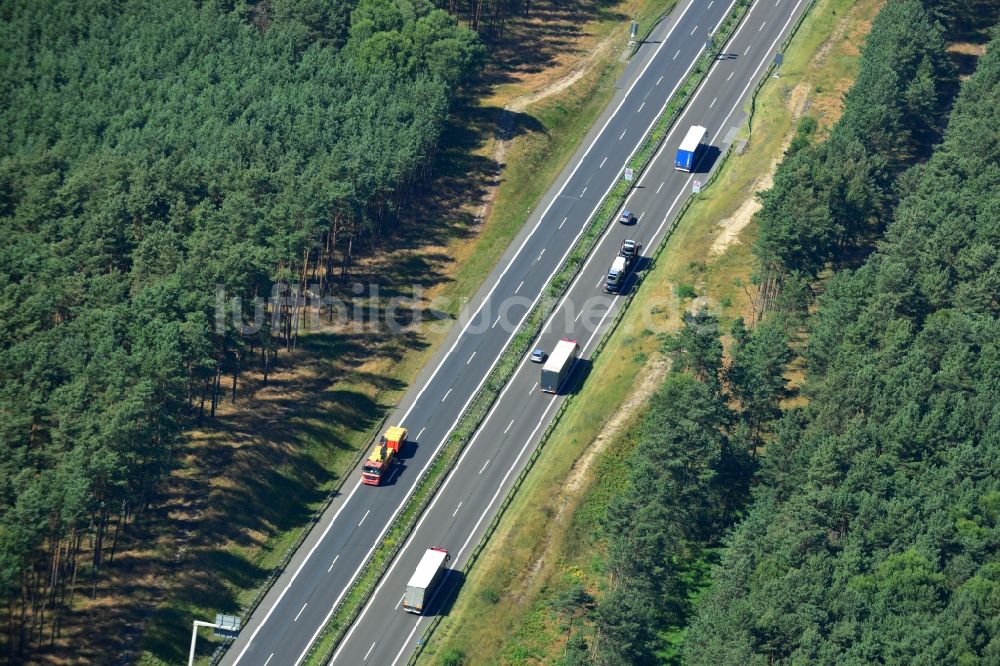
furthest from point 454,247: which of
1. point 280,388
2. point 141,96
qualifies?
point 141,96

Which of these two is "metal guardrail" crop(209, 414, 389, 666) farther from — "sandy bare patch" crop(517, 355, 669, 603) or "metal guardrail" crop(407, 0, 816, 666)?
"sandy bare patch" crop(517, 355, 669, 603)

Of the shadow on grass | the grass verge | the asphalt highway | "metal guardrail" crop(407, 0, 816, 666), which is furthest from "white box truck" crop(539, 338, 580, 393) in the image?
the shadow on grass

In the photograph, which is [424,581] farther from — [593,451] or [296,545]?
[593,451]

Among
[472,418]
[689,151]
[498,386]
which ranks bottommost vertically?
[472,418]

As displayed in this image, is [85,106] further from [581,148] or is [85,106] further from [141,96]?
[581,148]

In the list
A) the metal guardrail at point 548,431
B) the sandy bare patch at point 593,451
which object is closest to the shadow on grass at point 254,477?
the metal guardrail at point 548,431

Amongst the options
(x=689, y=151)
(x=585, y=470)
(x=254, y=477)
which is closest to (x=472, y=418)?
(x=585, y=470)

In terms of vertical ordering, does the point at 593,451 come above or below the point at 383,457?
above
